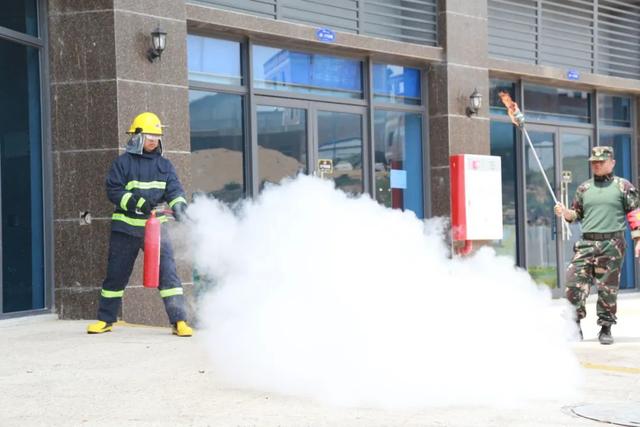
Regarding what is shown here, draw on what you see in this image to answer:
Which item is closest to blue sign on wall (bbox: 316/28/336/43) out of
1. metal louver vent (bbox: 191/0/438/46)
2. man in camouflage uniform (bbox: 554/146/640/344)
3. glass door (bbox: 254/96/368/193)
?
metal louver vent (bbox: 191/0/438/46)

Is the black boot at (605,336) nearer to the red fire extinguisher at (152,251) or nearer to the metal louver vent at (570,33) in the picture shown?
the red fire extinguisher at (152,251)

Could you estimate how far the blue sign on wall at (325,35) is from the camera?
1235 centimetres

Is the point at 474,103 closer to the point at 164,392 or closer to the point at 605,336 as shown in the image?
the point at 605,336

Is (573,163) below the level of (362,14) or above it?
below

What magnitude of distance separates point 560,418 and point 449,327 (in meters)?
0.95

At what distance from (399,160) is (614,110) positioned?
5.38 metres

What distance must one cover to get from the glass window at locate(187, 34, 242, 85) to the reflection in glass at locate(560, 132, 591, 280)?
6593 mm

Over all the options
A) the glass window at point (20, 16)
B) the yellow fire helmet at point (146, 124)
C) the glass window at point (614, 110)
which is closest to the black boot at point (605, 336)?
the yellow fire helmet at point (146, 124)

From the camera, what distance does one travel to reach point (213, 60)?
38.2 feet

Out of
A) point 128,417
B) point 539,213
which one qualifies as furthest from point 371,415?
point 539,213

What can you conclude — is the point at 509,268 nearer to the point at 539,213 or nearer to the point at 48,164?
the point at 48,164

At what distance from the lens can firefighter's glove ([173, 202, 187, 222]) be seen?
344 inches

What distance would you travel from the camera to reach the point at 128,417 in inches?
230

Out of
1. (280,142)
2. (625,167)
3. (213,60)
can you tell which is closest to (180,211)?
(213,60)
